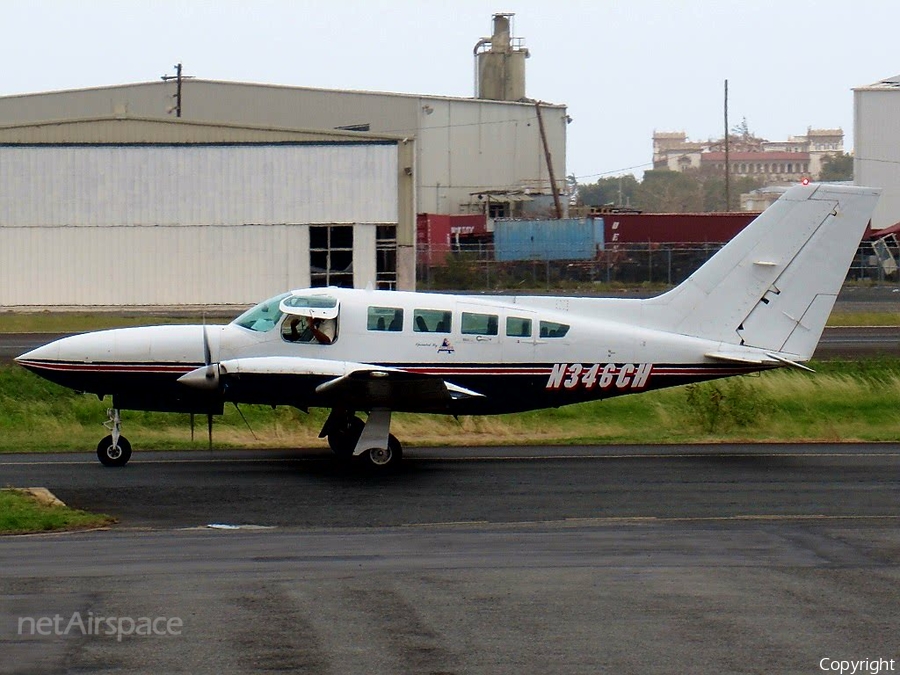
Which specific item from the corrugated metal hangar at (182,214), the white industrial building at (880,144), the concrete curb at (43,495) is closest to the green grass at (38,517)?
the concrete curb at (43,495)

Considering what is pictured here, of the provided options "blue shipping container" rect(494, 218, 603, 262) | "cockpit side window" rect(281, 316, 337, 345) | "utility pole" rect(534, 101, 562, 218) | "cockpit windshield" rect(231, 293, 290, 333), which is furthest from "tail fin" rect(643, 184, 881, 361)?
"utility pole" rect(534, 101, 562, 218)

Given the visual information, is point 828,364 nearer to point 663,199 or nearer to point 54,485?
point 54,485

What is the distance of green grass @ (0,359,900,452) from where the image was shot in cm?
2006

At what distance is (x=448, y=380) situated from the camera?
55.6 feet

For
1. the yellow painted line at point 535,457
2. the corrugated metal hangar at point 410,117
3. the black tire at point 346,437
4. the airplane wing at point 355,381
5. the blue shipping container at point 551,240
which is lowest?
the yellow painted line at point 535,457

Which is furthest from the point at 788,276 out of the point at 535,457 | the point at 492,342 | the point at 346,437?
the point at 346,437

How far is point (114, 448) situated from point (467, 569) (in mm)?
8384

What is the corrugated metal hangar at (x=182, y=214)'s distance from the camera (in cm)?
4250

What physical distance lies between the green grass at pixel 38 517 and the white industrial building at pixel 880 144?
200 ft

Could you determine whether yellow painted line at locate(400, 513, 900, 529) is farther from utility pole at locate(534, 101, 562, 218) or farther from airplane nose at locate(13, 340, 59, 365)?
utility pole at locate(534, 101, 562, 218)

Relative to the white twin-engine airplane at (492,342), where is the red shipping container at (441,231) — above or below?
above

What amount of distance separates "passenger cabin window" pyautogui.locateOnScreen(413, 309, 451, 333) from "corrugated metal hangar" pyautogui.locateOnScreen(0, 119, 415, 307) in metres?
26.0

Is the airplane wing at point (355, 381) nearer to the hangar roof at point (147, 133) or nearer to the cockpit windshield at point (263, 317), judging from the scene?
the cockpit windshield at point (263, 317)

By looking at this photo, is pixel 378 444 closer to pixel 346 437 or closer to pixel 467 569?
pixel 346 437
